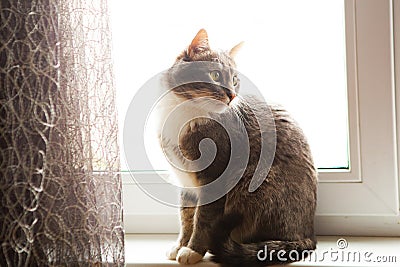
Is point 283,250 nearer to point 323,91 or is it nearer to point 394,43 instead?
point 323,91

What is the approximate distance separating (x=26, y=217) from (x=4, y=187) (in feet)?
0.24

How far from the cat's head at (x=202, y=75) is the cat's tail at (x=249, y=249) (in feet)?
0.87

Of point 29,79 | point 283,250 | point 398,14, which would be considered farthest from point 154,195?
point 398,14

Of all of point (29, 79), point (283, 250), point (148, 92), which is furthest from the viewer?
point (148, 92)

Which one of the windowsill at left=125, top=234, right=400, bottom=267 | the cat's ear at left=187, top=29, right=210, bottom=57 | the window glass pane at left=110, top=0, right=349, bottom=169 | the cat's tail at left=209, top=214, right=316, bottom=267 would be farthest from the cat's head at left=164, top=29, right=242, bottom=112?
the windowsill at left=125, top=234, right=400, bottom=267

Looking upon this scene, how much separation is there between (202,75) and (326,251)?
1.61 ft

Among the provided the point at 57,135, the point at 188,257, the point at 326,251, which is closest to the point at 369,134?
the point at 326,251

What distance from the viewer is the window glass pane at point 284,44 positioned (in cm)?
144

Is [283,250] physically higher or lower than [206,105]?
lower

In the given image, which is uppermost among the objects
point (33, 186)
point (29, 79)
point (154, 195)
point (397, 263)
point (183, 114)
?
point (29, 79)

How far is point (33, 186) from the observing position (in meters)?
1.15

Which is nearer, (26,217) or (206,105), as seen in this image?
(26,217)

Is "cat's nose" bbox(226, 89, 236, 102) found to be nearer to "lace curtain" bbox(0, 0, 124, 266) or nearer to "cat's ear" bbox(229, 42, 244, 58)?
"cat's ear" bbox(229, 42, 244, 58)

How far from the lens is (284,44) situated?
4.81 feet
